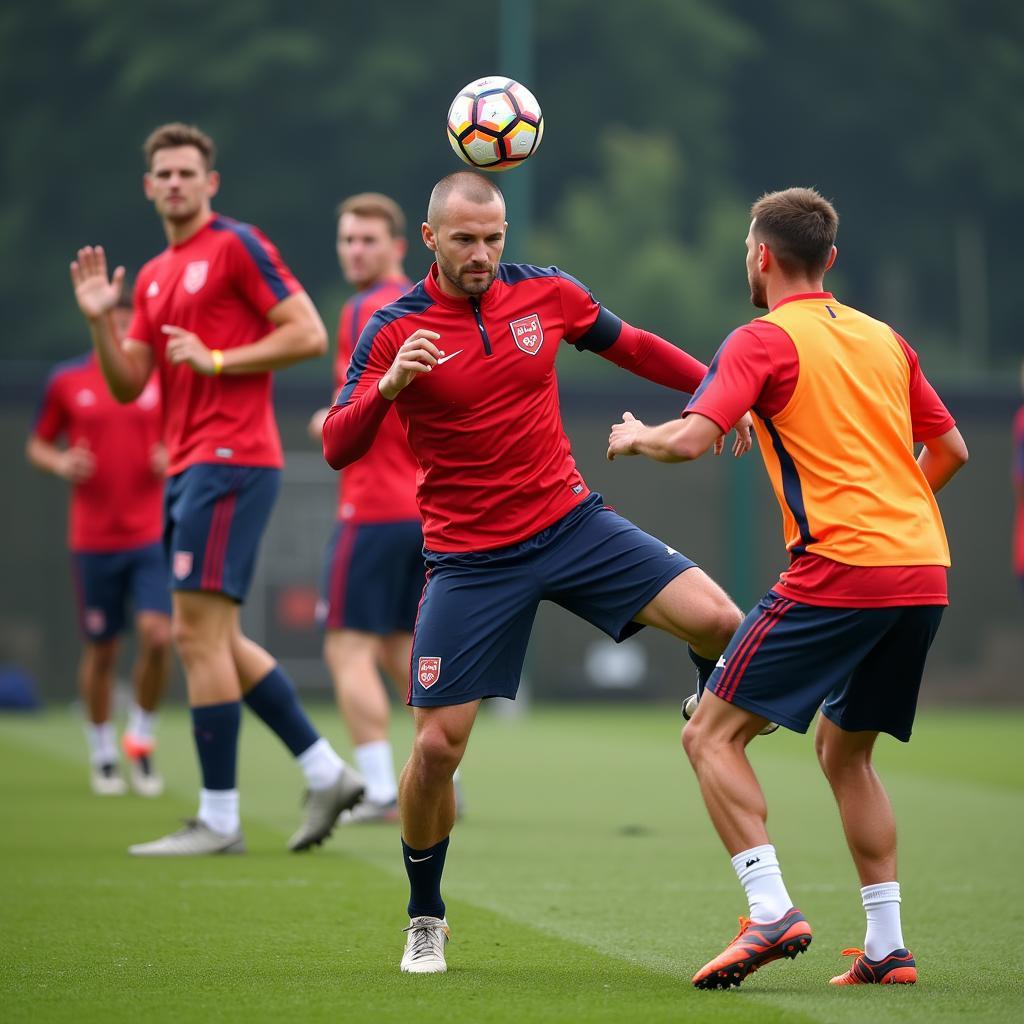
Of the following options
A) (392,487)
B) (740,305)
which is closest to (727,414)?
(392,487)

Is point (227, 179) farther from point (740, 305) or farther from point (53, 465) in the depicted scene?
point (53, 465)

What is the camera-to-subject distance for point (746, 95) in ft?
125

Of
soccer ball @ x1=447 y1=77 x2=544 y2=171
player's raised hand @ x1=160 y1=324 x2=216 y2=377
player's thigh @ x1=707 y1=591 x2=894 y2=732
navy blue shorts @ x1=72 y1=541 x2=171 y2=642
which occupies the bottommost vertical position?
navy blue shorts @ x1=72 y1=541 x2=171 y2=642

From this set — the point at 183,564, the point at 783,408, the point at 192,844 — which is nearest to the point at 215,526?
the point at 183,564

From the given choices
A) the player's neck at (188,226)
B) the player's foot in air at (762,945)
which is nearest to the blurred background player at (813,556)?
the player's foot in air at (762,945)

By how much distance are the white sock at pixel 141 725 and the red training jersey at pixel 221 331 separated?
3.13 m

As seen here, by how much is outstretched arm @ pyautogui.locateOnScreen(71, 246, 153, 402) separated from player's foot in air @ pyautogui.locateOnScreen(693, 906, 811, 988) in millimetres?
3925

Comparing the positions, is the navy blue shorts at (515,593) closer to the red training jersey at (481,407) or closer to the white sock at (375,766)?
the red training jersey at (481,407)

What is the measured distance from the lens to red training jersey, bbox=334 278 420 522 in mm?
9156

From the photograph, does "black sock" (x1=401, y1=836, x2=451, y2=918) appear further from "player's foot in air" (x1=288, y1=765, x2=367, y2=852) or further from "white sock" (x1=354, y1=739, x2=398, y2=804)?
"white sock" (x1=354, y1=739, x2=398, y2=804)

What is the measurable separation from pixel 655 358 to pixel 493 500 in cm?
75

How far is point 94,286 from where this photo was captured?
25.8 feet

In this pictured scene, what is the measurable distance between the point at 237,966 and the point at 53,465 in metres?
6.39

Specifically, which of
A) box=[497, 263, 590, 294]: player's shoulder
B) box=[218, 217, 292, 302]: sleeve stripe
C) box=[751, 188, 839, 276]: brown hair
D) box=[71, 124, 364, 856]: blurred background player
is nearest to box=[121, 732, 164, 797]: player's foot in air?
box=[71, 124, 364, 856]: blurred background player
